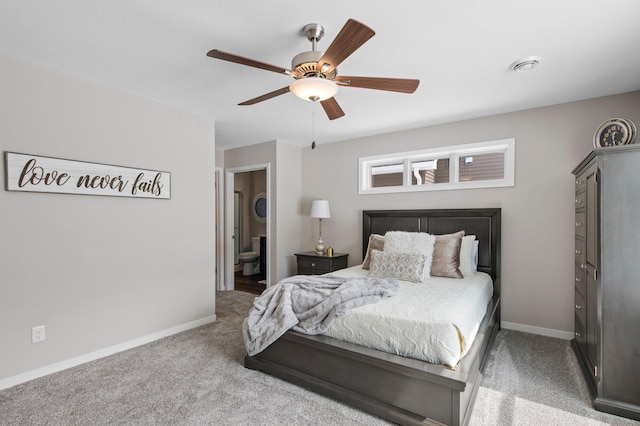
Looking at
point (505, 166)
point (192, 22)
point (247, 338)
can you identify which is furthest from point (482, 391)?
point (192, 22)

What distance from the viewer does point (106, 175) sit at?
303 cm

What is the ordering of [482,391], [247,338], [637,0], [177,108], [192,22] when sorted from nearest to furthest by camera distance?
[637,0] < [192,22] < [482,391] < [247,338] < [177,108]

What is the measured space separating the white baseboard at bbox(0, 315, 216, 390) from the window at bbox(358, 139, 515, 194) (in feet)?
9.56

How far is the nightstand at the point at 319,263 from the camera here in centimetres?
454

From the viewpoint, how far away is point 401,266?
3.34 metres

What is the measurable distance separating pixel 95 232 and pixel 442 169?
12.8ft

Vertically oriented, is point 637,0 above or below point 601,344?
above

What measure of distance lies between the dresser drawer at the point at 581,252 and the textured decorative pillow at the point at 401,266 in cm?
128

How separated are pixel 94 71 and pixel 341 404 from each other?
3234mm

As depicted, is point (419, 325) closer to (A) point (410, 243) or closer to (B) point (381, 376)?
(B) point (381, 376)

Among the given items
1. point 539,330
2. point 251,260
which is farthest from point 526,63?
point 251,260

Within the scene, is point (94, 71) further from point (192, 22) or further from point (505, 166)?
point (505, 166)

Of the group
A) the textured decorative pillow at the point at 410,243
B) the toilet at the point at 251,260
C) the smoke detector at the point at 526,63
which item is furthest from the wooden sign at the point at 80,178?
the toilet at the point at 251,260

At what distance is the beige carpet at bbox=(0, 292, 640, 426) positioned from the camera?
6.88ft
